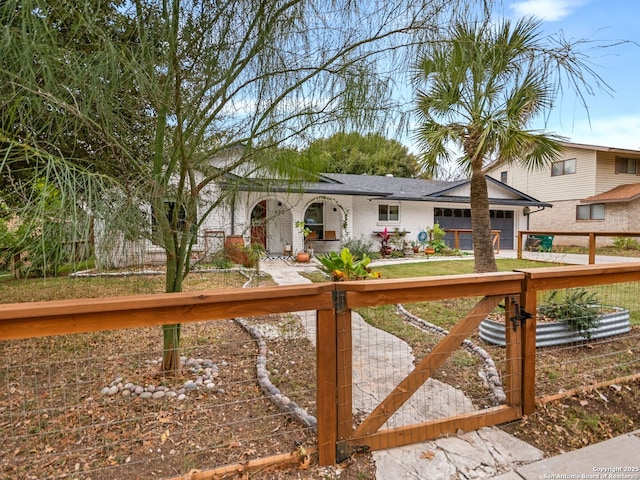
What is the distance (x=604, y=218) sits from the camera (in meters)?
18.6

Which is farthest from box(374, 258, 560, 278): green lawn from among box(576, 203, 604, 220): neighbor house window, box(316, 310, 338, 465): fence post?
box(576, 203, 604, 220): neighbor house window

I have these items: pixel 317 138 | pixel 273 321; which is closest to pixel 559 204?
pixel 273 321

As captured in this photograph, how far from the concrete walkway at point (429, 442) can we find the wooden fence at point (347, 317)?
94 mm

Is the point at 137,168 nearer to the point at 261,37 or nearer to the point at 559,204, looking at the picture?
the point at 261,37

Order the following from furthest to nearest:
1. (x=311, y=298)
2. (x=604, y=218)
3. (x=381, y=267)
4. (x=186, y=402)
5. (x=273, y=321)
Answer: (x=604, y=218), (x=381, y=267), (x=273, y=321), (x=186, y=402), (x=311, y=298)

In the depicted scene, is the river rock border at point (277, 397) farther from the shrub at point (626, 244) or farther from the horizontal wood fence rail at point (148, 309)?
the shrub at point (626, 244)

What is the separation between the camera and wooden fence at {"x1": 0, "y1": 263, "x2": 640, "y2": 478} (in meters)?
1.65

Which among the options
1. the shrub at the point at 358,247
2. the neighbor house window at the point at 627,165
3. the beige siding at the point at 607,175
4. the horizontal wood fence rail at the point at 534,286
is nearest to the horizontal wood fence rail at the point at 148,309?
the horizontal wood fence rail at the point at 534,286

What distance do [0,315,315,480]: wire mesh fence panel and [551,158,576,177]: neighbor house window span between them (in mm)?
21740

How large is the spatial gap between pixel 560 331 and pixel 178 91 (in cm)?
443

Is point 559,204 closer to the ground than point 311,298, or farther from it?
farther from it

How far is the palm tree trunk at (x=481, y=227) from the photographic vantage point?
666cm

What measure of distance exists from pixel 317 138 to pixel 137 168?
1.18 m

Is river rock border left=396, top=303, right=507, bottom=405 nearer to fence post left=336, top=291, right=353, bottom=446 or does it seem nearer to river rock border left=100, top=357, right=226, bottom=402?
fence post left=336, top=291, right=353, bottom=446
